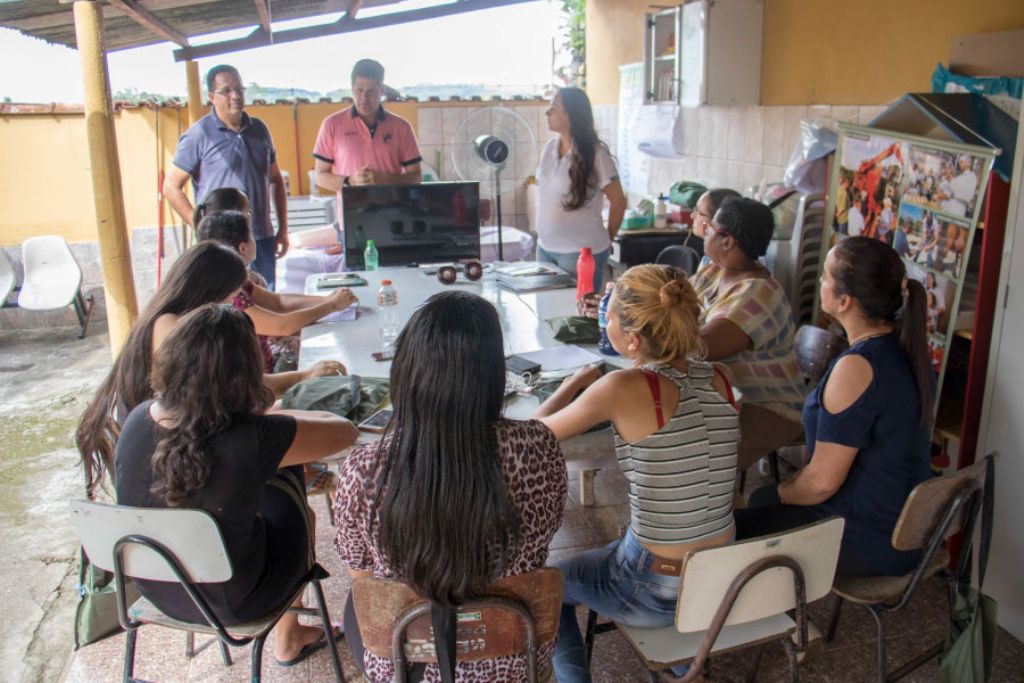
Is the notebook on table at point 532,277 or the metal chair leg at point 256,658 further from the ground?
the notebook on table at point 532,277

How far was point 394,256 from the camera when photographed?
3.98m

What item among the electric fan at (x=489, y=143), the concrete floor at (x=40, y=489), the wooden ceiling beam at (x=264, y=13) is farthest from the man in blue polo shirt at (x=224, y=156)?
the concrete floor at (x=40, y=489)

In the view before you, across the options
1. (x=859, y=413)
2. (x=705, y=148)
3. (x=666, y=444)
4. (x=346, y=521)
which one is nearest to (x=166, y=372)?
(x=346, y=521)

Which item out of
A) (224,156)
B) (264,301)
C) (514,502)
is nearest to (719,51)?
(224,156)

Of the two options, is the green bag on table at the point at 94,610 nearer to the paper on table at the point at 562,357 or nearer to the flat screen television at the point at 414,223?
the paper on table at the point at 562,357

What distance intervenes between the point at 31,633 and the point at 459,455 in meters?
2.15

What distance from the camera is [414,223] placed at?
12.9ft

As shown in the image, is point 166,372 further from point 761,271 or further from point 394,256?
Result: point 394,256

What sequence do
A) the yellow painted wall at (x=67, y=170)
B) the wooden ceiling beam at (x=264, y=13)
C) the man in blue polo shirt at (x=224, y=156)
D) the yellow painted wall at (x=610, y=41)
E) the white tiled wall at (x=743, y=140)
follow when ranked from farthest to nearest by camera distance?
the yellow painted wall at (x=67, y=170), the yellow painted wall at (x=610, y=41), the wooden ceiling beam at (x=264, y=13), the white tiled wall at (x=743, y=140), the man in blue polo shirt at (x=224, y=156)

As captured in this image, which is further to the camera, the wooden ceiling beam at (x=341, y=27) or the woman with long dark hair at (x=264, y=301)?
the wooden ceiling beam at (x=341, y=27)

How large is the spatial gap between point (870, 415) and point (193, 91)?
6635 millimetres

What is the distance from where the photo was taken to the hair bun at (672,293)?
73.4 inches

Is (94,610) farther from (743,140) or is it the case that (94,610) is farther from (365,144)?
(743,140)

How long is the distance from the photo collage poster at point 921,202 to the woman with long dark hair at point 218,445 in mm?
2104
